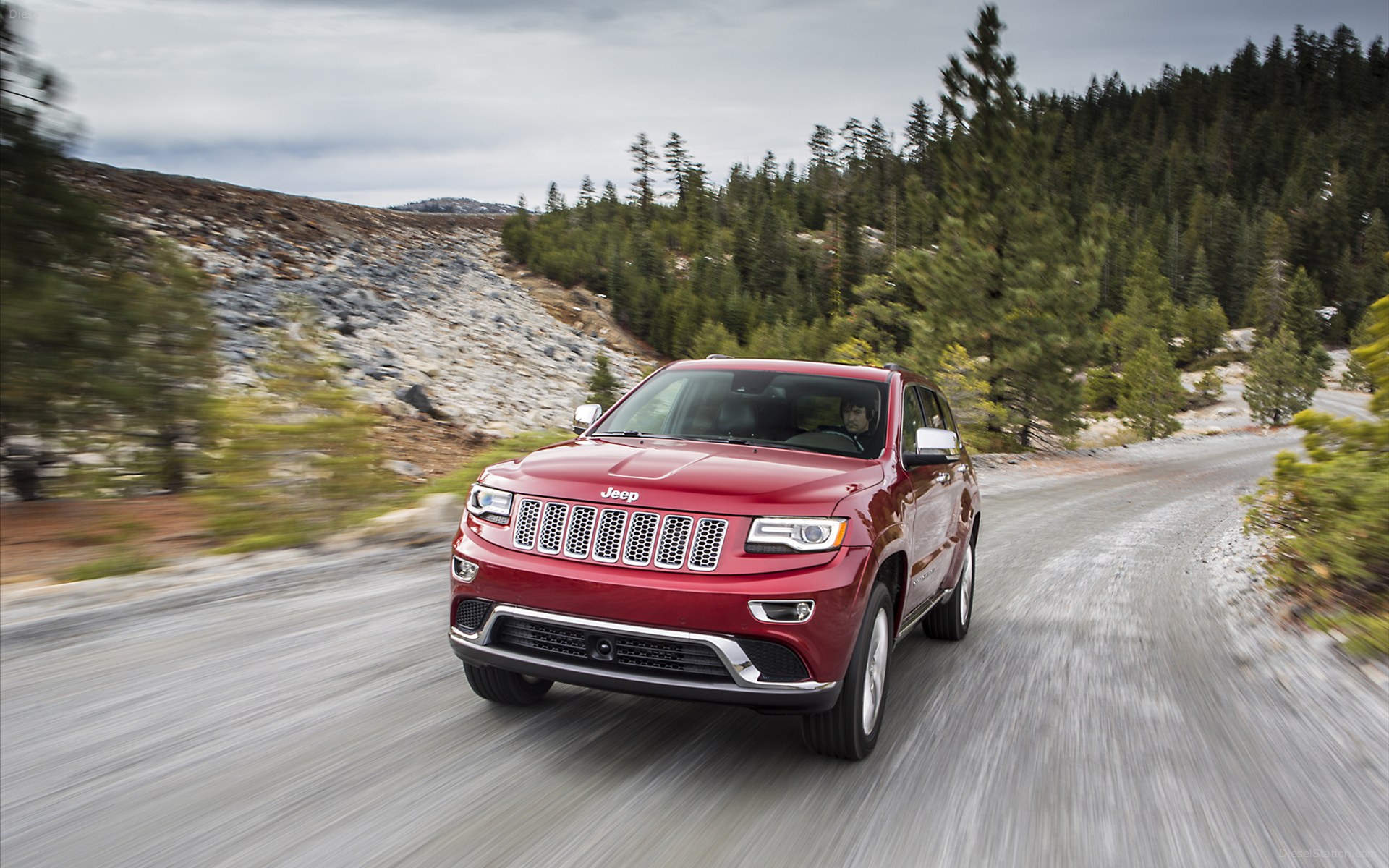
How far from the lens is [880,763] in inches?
161

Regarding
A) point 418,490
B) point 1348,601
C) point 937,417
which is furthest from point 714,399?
point 418,490

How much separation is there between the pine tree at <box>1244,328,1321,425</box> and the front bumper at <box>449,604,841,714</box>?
7179 centimetres

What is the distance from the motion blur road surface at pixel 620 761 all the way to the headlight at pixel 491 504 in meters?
0.92

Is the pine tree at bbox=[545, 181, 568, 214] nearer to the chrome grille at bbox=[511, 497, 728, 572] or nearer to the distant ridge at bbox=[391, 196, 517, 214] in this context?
the distant ridge at bbox=[391, 196, 517, 214]

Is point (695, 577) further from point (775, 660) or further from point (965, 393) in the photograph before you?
point (965, 393)

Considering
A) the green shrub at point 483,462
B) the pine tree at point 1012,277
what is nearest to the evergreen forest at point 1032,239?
the pine tree at point 1012,277

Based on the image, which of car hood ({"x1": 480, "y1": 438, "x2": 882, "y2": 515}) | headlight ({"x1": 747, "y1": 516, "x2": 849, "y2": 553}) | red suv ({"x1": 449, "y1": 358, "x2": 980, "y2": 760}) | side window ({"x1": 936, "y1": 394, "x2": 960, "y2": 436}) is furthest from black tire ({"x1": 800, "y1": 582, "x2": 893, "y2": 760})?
side window ({"x1": 936, "y1": 394, "x2": 960, "y2": 436})

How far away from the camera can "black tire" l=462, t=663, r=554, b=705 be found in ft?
14.3

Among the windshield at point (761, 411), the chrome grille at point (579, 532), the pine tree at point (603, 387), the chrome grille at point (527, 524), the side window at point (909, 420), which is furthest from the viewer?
the pine tree at point (603, 387)

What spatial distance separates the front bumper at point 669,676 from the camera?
3596 millimetres

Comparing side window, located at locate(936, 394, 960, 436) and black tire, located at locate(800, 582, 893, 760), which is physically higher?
side window, located at locate(936, 394, 960, 436)

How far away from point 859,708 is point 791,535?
793 millimetres

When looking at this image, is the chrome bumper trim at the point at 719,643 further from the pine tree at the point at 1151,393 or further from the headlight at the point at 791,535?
the pine tree at the point at 1151,393

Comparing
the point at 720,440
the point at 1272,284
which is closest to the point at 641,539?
the point at 720,440
